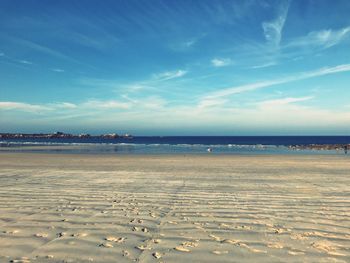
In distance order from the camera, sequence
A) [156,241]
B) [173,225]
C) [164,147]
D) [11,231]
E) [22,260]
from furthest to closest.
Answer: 1. [164,147]
2. [173,225]
3. [11,231]
4. [156,241]
5. [22,260]

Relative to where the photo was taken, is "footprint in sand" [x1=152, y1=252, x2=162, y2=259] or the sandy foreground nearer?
"footprint in sand" [x1=152, y1=252, x2=162, y2=259]

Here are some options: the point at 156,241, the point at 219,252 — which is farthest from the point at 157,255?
the point at 219,252

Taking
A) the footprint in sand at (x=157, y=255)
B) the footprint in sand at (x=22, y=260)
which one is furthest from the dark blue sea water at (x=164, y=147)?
the footprint in sand at (x=22, y=260)

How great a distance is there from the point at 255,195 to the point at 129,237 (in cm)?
477

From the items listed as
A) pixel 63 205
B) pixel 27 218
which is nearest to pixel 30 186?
pixel 63 205

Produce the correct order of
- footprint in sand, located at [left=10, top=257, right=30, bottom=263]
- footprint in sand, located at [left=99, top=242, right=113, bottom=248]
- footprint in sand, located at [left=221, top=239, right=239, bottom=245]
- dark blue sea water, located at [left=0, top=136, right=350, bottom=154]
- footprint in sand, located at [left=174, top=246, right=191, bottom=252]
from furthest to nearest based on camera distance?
dark blue sea water, located at [left=0, top=136, right=350, bottom=154]
footprint in sand, located at [left=221, top=239, right=239, bottom=245]
footprint in sand, located at [left=99, top=242, right=113, bottom=248]
footprint in sand, located at [left=174, top=246, right=191, bottom=252]
footprint in sand, located at [left=10, top=257, right=30, bottom=263]

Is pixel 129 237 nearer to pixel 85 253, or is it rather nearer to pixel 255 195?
pixel 85 253

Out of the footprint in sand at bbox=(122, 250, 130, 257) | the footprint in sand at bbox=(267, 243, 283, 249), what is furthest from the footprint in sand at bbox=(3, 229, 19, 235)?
the footprint in sand at bbox=(267, 243, 283, 249)

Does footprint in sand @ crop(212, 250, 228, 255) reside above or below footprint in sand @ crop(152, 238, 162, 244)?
below

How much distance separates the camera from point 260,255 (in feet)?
14.0

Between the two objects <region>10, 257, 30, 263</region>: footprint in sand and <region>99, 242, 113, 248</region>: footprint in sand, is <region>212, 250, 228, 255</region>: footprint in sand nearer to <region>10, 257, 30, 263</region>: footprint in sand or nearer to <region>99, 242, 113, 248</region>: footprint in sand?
<region>99, 242, 113, 248</region>: footprint in sand

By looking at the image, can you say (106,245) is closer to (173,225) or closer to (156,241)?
(156,241)

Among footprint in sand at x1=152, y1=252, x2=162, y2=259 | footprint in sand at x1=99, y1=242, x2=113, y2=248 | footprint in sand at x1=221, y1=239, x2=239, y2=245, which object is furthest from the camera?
footprint in sand at x1=221, y1=239, x2=239, y2=245

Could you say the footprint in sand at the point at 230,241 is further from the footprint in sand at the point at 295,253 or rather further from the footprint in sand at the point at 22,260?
the footprint in sand at the point at 22,260
